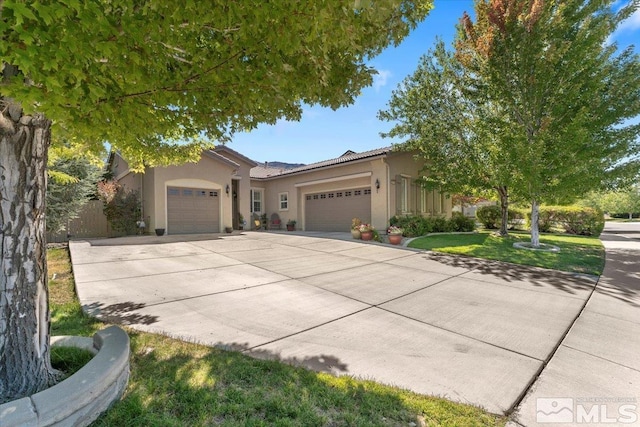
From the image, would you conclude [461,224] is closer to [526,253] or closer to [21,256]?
[526,253]

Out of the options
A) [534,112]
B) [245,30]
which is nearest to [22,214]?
[245,30]

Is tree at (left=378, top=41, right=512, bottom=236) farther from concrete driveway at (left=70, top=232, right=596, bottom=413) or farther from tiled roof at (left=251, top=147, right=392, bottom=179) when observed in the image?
concrete driveway at (left=70, top=232, right=596, bottom=413)

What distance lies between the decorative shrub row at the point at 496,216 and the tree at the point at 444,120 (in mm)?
6093

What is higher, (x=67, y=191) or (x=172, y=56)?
(x=172, y=56)

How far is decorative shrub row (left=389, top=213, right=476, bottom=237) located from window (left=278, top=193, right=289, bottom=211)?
320 inches

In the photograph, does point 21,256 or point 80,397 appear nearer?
point 80,397

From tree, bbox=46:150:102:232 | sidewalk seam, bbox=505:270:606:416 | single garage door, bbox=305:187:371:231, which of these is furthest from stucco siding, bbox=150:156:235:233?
sidewalk seam, bbox=505:270:606:416

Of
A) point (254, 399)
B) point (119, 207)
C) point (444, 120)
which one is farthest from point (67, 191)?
point (444, 120)

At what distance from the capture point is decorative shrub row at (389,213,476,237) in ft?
45.4

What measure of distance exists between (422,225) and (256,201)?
39.2 ft

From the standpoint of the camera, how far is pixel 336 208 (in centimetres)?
1727

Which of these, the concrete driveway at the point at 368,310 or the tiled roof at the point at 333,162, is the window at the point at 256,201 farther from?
the concrete driveway at the point at 368,310

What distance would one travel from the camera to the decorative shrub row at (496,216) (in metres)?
20.1

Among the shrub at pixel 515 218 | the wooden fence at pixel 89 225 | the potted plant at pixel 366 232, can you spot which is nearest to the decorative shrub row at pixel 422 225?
the potted plant at pixel 366 232
